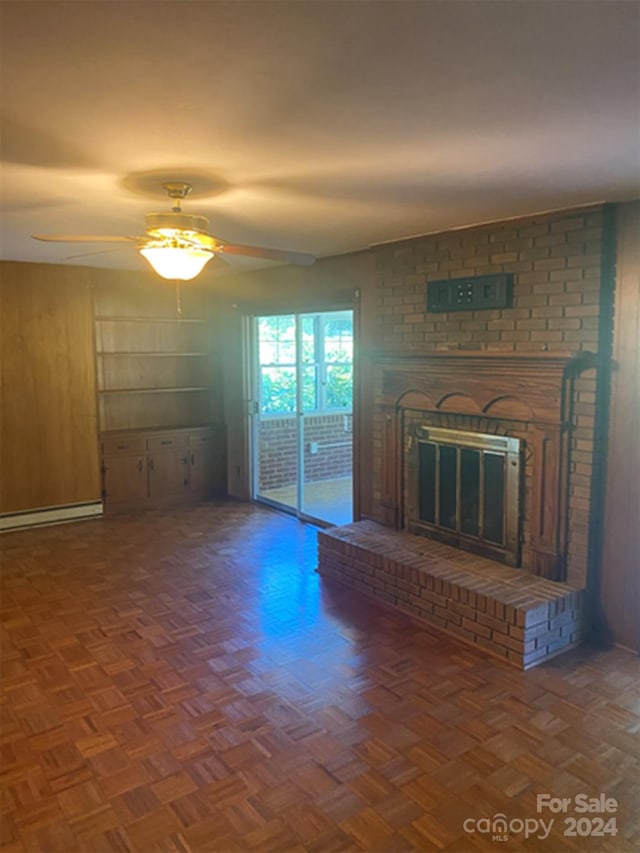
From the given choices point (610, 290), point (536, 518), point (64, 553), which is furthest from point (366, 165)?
point (64, 553)

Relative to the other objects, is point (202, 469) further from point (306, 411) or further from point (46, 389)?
point (46, 389)

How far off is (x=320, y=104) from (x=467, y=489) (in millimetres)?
2709

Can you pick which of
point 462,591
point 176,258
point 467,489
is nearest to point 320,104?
point 176,258

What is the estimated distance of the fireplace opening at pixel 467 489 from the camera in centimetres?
370

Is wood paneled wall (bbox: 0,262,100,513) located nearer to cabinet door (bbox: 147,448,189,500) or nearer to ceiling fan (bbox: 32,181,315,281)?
cabinet door (bbox: 147,448,189,500)

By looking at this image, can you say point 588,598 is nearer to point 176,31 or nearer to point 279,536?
point 279,536

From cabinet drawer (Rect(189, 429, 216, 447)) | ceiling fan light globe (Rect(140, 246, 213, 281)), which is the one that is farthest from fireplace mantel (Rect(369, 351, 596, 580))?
cabinet drawer (Rect(189, 429, 216, 447))

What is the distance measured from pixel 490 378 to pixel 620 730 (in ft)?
6.26

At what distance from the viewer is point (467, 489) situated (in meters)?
3.99

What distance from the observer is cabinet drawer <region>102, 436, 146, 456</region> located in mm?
5875

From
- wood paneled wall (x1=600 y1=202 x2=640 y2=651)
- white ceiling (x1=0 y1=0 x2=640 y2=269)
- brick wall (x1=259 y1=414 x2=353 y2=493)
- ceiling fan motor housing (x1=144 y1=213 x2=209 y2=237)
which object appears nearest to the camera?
white ceiling (x1=0 y1=0 x2=640 y2=269)

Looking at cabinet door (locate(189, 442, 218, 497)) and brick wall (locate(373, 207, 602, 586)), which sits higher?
brick wall (locate(373, 207, 602, 586))

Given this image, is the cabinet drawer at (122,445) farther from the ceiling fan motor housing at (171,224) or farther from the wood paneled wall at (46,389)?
the ceiling fan motor housing at (171,224)

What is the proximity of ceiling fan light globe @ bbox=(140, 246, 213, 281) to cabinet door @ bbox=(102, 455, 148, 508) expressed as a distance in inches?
135
